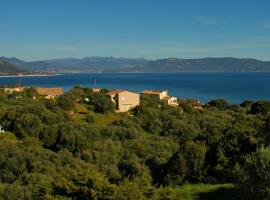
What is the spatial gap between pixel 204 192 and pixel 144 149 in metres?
14.0

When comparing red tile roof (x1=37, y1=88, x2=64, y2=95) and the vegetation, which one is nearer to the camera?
the vegetation

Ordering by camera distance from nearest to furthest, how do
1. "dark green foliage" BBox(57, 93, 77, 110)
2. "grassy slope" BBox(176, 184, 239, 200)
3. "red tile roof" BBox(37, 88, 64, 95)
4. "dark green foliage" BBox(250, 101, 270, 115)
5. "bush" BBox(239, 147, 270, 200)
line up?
"bush" BBox(239, 147, 270, 200) → "grassy slope" BBox(176, 184, 239, 200) → "dark green foliage" BBox(57, 93, 77, 110) → "dark green foliage" BBox(250, 101, 270, 115) → "red tile roof" BBox(37, 88, 64, 95)

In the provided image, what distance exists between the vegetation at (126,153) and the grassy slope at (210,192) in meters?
0.04

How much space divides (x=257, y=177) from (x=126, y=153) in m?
18.0

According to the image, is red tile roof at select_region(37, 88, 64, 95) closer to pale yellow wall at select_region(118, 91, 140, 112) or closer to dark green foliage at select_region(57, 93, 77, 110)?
pale yellow wall at select_region(118, 91, 140, 112)

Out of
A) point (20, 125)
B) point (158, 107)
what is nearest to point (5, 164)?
point (20, 125)

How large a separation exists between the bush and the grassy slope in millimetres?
2421

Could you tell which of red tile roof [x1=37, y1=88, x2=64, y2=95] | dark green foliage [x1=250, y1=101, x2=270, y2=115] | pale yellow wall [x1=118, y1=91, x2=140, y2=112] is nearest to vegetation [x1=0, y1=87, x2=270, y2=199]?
dark green foliage [x1=250, y1=101, x2=270, y2=115]

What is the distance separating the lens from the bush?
15359 millimetres

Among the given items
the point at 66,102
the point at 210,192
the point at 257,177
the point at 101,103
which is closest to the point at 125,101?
the point at 101,103

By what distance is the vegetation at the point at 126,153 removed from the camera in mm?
16594

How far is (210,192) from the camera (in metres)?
20.1

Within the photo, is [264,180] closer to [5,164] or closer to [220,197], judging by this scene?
[220,197]

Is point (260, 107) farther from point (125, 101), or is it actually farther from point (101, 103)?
point (101, 103)
